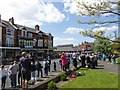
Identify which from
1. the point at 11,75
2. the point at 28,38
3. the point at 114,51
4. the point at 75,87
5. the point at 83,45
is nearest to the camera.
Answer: the point at 114,51

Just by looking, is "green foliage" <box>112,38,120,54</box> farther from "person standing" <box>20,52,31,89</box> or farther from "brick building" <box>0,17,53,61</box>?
"brick building" <box>0,17,53,61</box>

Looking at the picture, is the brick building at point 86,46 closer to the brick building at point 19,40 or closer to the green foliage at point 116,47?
the brick building at point 19,40

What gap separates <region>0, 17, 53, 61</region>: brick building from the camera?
180 feet

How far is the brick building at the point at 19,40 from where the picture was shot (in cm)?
5495

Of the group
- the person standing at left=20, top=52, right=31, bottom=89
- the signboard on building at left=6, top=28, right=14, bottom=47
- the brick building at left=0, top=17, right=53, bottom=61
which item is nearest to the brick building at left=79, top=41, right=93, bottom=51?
the brick building at left=0, top=17, right=53, bottom=61

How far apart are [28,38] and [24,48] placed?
4.43 m

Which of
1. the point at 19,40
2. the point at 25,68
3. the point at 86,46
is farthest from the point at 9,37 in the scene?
the point at 86,46

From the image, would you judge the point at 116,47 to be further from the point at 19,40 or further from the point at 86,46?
the point at 86,46

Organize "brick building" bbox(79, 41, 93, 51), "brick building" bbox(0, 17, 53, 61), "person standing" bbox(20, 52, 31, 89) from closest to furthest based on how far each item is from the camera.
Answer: "person standing" bbox(20, 52, 31, 89) → "brick building" bbox(0, 17, 53, 61) → "brick building" bbox(79, 41, 93, 51)

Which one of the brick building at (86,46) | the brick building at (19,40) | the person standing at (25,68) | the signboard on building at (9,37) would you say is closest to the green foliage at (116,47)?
the person standing at (25,68)

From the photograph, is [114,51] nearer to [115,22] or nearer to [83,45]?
[115,22]

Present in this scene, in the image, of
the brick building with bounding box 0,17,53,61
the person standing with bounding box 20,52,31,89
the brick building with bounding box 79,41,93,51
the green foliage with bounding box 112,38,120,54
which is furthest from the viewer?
the brick building with bounding box 79,41,93,51

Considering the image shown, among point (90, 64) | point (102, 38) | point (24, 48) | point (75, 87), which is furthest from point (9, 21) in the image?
point (102, 38)

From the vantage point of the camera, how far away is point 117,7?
809 centimetres
